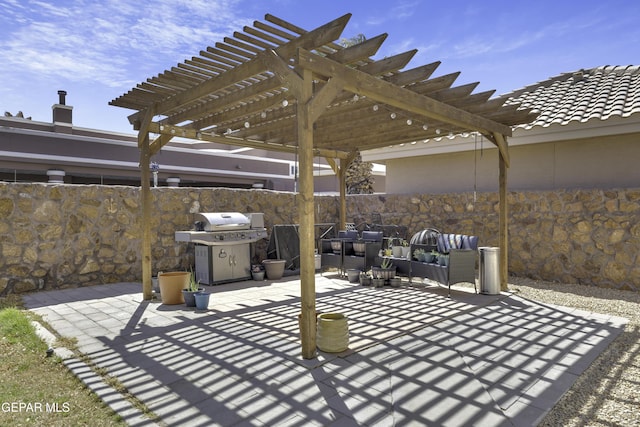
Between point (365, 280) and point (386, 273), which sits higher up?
point (386, 273)

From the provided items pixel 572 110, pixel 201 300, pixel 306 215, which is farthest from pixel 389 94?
pixel 572 110

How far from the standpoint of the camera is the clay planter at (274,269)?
7730mm

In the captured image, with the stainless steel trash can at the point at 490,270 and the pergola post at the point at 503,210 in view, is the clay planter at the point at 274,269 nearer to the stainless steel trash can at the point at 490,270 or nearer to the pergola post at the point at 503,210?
the stainless steel trash can at the point at 490,270

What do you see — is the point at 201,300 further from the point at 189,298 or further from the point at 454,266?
the point at 454,266

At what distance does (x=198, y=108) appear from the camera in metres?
5.72

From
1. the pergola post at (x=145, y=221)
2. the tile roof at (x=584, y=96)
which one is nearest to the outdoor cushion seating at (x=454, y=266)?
the tile roof at (x=584, y=96)

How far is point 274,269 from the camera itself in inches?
305

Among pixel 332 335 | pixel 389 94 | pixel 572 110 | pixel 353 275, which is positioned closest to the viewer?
pixel 332 335

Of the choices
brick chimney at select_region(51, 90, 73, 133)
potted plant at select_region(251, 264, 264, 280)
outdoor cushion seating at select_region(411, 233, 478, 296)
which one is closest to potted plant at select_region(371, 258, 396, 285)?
outdoor cushion seating at select_region(411, 233, 478, 296)

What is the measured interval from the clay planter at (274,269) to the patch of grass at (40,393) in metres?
4.14

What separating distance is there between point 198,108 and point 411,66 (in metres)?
3.00

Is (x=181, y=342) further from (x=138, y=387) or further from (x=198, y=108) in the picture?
(x=198, y=108)

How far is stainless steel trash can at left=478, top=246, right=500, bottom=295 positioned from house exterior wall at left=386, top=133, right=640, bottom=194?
117 inches

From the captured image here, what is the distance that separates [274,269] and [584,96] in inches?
289
